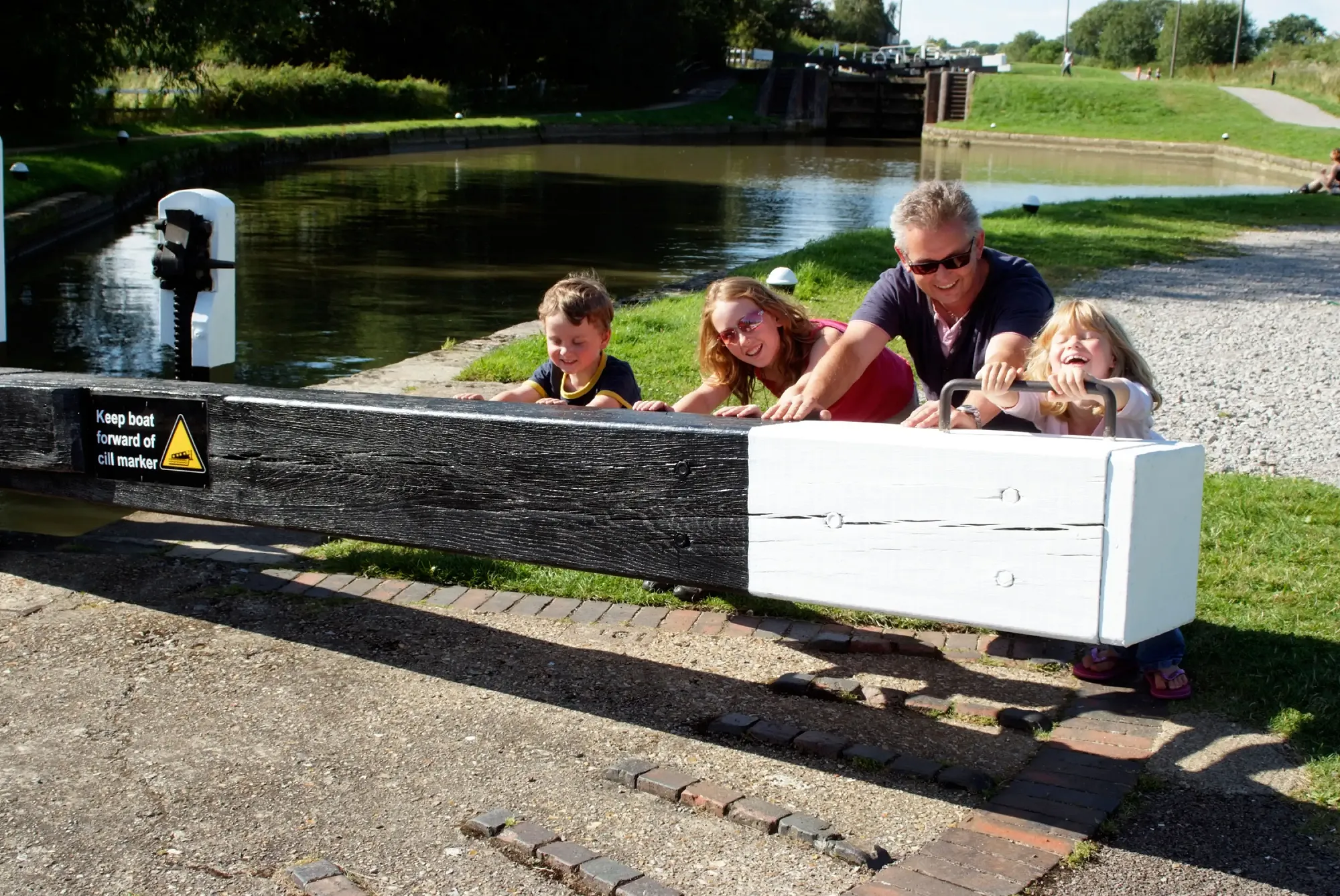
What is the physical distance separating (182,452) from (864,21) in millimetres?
99183

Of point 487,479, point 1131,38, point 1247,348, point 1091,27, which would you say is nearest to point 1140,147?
point 1247,348

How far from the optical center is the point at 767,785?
2932 millimetres

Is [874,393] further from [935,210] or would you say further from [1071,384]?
[1071,384]

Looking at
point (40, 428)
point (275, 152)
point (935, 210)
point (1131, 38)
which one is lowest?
point (40, 428)

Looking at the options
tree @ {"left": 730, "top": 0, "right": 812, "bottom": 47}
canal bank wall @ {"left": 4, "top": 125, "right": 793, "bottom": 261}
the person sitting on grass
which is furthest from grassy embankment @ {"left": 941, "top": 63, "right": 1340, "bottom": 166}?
tree @ {"left": 730, "top": 0, "right": 812, "bottom": 47}

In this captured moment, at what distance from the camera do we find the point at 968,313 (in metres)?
3.80

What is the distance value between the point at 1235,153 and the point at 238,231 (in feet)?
96.9

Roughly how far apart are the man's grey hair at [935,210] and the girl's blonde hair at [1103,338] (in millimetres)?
324

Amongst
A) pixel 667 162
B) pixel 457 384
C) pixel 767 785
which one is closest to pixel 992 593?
pixel 767 785

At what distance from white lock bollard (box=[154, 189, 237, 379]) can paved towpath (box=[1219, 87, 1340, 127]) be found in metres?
41.2

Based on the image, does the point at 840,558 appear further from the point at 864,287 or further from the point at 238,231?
the point at 238,231

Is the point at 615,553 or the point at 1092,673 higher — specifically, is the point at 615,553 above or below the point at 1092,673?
above

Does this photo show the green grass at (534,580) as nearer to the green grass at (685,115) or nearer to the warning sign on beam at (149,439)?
the warning sign on beam at (149,439)

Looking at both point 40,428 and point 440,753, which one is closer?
point 440,753
